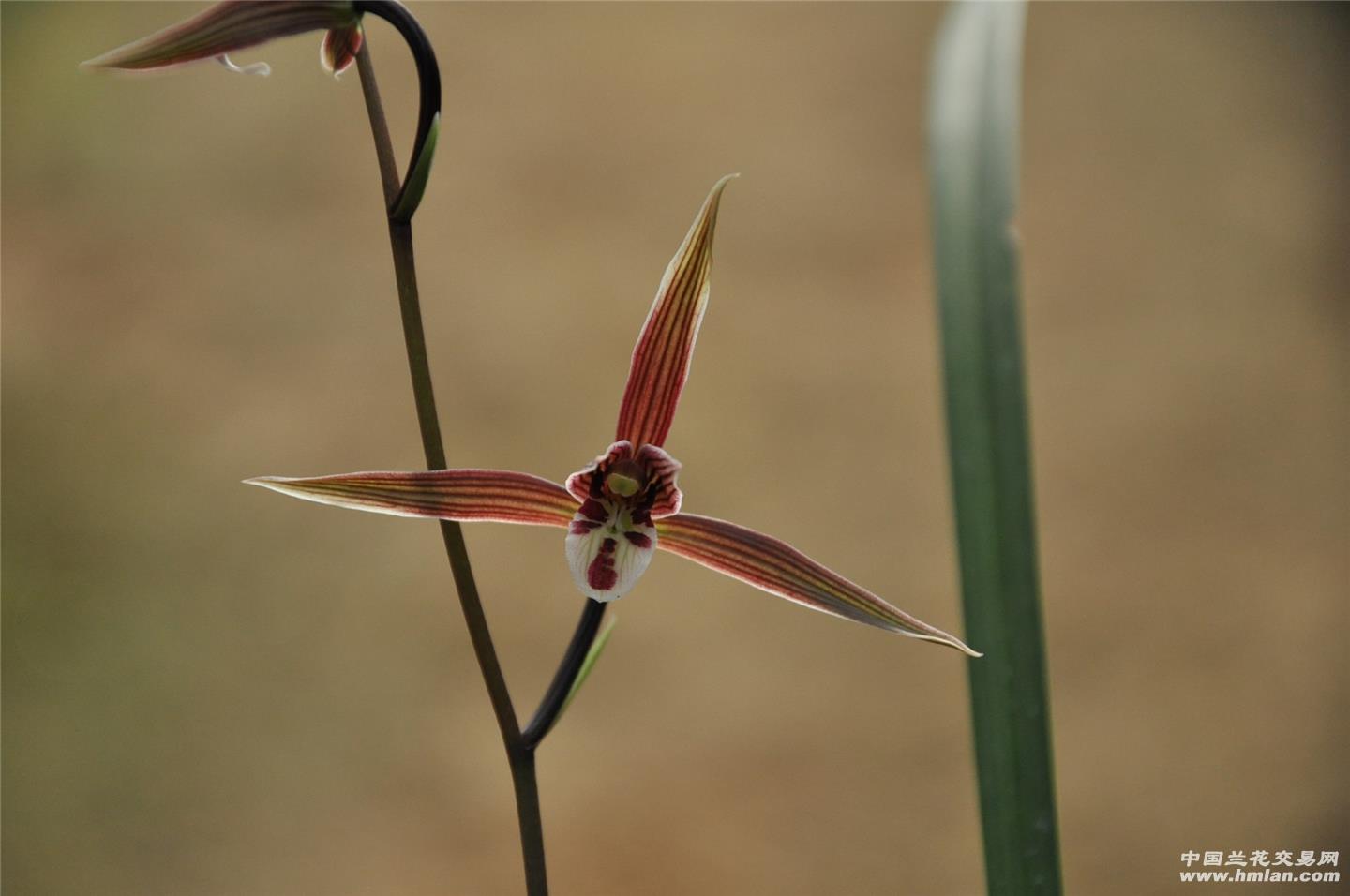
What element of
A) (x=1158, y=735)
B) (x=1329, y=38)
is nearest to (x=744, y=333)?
(x=1158, y=735)

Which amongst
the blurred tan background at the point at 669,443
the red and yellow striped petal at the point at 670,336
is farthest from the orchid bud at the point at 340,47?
the blurred tan background at the point at 669,443

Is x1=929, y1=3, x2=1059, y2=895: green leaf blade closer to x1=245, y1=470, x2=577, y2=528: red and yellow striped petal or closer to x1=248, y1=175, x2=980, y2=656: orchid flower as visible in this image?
x1=248, y1=175, x2=980, y2=656: orchid flower

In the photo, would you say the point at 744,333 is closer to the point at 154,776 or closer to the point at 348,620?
the point at 348,620

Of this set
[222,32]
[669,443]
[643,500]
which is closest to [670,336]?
[643,500]

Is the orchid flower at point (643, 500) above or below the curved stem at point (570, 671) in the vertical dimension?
above

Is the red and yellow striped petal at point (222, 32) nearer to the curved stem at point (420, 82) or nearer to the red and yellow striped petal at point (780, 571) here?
the curved stem at point (420, 82)

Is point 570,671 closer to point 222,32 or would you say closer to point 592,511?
point 592,511
